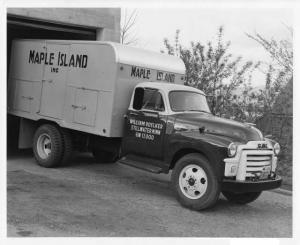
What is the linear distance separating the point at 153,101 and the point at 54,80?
110 inches

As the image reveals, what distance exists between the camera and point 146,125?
834cm

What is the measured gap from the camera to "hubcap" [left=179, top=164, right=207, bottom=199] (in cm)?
734

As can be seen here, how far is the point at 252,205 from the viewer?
825cm

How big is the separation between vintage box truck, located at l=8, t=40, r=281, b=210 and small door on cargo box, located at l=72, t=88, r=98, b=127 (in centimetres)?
2

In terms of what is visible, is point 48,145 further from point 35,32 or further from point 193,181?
point 193,181

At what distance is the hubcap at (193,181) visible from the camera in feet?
24.1

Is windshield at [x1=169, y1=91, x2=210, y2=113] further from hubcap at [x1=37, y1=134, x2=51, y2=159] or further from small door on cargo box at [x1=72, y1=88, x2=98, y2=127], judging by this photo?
hubcap at [x1=37, y1=134, x2=51, y2=159]

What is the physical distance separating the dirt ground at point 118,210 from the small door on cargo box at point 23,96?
1733 millimetres

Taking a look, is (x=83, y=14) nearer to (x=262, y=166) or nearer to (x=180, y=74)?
(x=180, y=74)

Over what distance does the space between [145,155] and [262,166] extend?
2112 millimetres

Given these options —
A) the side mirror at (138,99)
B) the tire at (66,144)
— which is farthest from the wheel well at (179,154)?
the tire at (66,144)

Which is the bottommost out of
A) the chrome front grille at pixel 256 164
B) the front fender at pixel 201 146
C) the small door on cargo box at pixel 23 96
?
the chrome front grille at pixel 256 164

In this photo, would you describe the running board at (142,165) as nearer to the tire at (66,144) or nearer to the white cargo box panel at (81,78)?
the white cargo box panel at (81,78)
